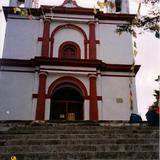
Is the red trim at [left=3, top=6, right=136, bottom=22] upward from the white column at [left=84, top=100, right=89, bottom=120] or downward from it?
upward

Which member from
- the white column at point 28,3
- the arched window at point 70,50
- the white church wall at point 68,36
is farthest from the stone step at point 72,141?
the white column at point 28,3

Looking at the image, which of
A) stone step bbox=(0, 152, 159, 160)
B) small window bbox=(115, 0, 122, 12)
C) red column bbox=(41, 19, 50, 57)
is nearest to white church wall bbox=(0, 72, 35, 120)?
red column bbox=(41, 19, 50, 57)

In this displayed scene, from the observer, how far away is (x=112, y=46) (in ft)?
60.0

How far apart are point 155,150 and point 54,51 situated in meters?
11.7

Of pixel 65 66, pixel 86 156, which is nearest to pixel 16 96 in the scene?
pixel 65 66

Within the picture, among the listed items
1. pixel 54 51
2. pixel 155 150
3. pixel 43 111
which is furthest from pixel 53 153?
pixel 54 51

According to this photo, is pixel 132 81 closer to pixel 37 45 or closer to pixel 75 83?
pixel 75 83

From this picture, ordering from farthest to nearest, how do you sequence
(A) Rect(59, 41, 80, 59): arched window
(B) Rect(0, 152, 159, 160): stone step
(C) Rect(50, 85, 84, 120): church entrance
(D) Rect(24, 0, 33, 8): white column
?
(D) Rect(24, 0, 33, 8): white column → (A) Rect(59, 41, 80, 59): arched window → (C) Rect(50, 85, 84, 120): church entrance → (B) Rect(0, 152, 159, 160): stone step

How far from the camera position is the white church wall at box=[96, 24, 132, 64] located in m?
17.9

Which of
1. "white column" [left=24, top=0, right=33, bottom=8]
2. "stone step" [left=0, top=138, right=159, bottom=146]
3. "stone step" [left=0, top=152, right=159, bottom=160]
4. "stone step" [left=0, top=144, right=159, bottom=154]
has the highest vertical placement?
"white column" [left=24, top=0, right=33, bottom=8]

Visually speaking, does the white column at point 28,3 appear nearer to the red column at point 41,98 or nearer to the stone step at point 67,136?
the red column at point 41,98

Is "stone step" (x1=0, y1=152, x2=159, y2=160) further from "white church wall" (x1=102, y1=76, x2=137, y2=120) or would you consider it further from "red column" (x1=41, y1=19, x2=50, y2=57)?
"red column" (x1=41, y1=19, x2=50, y2=57)

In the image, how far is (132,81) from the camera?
56.7 ft

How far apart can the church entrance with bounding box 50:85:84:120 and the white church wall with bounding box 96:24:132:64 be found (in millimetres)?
2498
